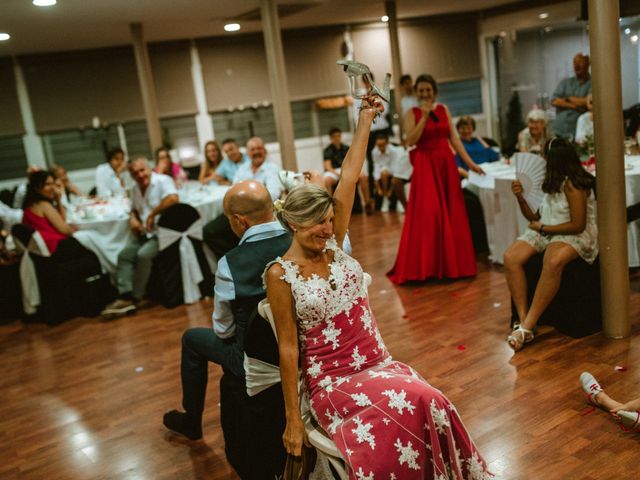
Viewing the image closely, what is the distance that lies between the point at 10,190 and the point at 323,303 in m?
7.95

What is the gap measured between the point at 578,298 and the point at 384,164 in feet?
18.0

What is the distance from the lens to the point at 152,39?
8.84 metres

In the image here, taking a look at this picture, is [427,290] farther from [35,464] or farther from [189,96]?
[189,96]

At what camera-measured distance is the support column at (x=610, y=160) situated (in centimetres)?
312

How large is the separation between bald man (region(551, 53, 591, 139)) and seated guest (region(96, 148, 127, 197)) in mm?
4982

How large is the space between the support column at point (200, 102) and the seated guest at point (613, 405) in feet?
25.4

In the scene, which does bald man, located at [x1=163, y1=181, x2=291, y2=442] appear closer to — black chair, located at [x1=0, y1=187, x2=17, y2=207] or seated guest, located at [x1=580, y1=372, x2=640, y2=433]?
seated guest, located at [x1=580, y1=372, x2=640, y2=433]

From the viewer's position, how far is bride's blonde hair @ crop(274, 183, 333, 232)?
191 centimetres

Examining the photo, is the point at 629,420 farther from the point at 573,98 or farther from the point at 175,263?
the point at 573,98

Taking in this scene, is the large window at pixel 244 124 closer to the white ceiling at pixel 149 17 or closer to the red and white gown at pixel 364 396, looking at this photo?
the white ceiling at pixel 149 17

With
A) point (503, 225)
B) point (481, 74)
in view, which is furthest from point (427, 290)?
point (481, 74)

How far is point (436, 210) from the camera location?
4.82 meters

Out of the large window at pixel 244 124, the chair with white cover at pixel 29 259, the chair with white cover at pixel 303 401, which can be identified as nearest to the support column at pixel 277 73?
the chair with white cover at pixel 29 259

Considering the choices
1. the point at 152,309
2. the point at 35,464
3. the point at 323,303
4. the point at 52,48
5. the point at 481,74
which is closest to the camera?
the point at 323,303
